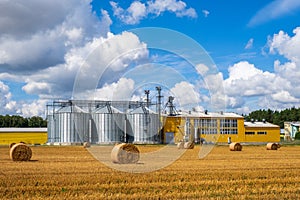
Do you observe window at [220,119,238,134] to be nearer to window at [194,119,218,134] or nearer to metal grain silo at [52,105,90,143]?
window at [194,119,218,134]

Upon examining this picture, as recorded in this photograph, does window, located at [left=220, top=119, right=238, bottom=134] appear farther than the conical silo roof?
Yes

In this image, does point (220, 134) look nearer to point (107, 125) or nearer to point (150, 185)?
point (107, 125)

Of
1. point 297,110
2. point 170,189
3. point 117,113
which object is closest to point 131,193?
point 170,189

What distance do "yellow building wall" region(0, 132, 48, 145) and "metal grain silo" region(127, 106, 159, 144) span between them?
67.2 ft

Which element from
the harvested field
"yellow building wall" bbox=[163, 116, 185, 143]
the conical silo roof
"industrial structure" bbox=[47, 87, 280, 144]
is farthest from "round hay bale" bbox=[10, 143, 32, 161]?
"yellow building wall" bbox=[163, 116, 185, 143]

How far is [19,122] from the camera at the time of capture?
495 ft

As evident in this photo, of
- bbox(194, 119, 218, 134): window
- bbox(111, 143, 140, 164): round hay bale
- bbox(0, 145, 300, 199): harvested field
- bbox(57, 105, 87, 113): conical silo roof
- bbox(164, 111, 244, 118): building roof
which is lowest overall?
bbox(0, 145, 300, 199): harvested field

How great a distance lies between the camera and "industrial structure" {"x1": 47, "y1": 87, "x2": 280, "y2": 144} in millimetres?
76838

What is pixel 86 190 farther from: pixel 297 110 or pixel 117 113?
pixel 297 110

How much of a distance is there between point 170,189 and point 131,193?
1.41 metres

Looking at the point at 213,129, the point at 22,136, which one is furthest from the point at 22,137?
the point at 213,129

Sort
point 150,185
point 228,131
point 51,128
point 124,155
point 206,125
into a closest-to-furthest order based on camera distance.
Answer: point 150,185, point 124,155, point 51,128, point 206,125, point 228,131

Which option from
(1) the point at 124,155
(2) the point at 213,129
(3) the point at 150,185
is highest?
(2) the point at 213,129

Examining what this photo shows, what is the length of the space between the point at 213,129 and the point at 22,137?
3944cm
